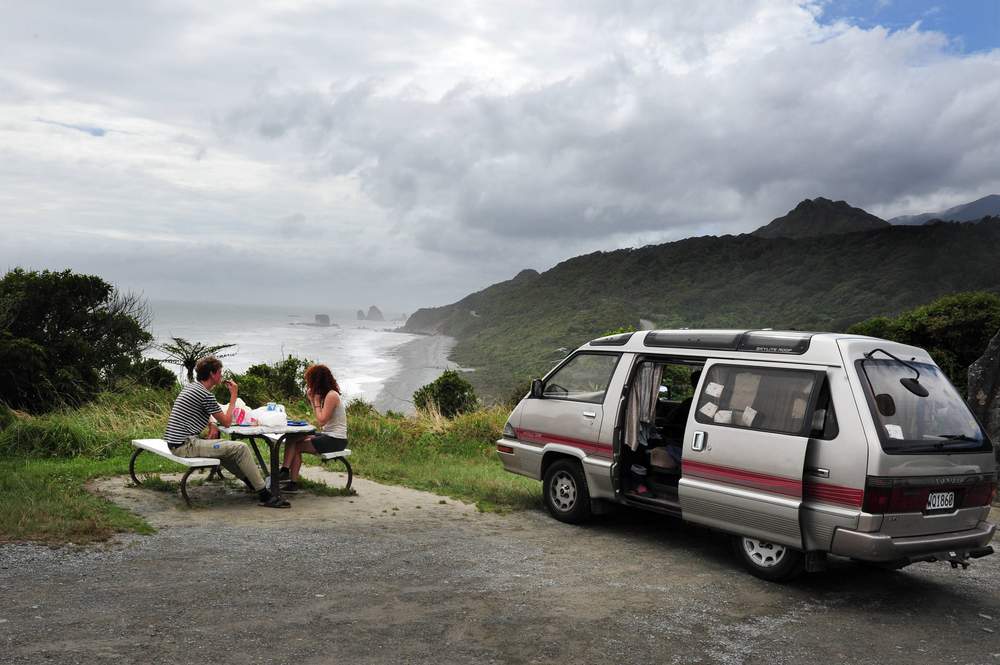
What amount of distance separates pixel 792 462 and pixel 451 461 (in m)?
8.16

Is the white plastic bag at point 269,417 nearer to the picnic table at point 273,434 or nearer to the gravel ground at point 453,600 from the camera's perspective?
the picnic table at point 273,434

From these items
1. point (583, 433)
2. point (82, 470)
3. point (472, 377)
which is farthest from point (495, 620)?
point (472, 377)

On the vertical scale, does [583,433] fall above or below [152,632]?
above

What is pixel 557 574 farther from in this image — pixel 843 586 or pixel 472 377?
pixel 472 377

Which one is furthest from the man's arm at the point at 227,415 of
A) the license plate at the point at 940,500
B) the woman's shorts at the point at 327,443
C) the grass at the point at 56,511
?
the license plate at the point at 940,500

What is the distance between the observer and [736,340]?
23.8ft

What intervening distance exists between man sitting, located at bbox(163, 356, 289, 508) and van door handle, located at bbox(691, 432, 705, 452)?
14.8 ft

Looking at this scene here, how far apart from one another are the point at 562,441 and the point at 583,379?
2.30 feet

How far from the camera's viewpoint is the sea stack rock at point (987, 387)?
1155 centimetres

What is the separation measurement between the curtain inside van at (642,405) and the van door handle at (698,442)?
979mm

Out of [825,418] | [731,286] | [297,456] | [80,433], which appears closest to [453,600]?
[825,418]

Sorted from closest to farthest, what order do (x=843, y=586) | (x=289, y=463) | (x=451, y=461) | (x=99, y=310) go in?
(x=843, y=586) → (x=289, y=463) → (x=451, y=461) → (x=99, y=310)

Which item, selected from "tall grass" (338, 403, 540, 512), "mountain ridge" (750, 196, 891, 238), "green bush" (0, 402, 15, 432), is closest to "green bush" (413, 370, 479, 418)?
"tall grass" (338, 403, 540, 512)

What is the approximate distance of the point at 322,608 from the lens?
Answer: 18.5 ft
